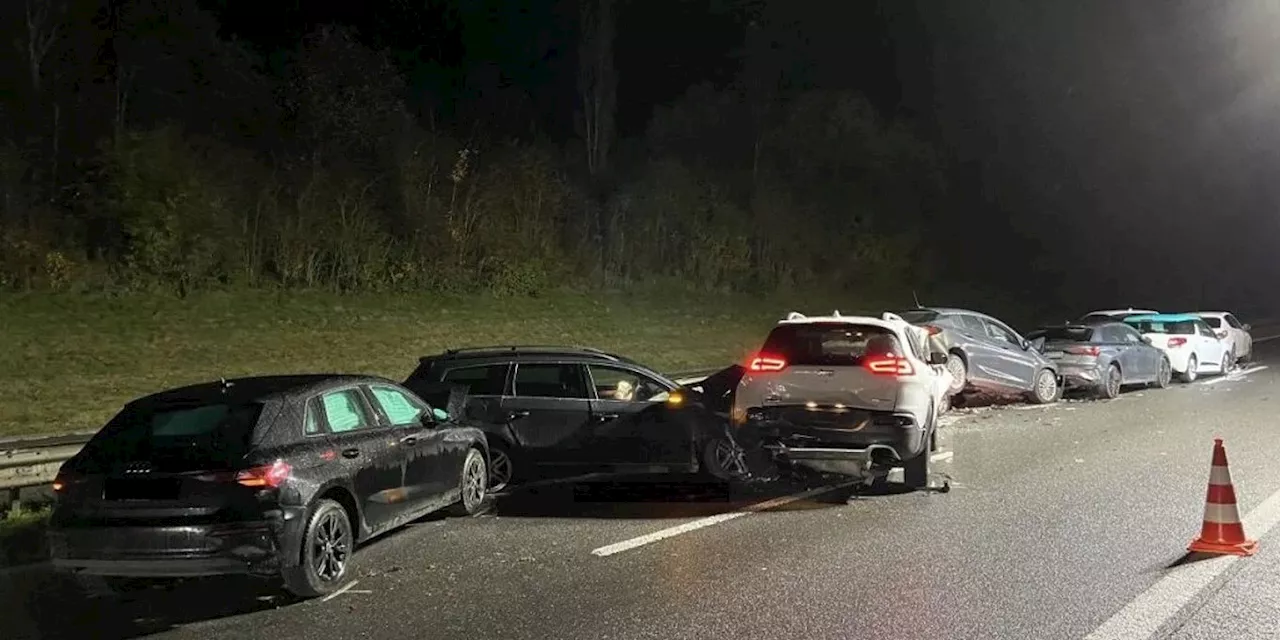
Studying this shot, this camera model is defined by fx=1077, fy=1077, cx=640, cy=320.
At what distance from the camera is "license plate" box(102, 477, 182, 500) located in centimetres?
677

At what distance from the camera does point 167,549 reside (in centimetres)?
669

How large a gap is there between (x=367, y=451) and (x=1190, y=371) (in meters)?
19.9

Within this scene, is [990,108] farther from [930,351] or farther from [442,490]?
[442,490]

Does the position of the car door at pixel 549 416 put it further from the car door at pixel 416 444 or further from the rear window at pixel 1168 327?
the rear window at pixel 1168 327

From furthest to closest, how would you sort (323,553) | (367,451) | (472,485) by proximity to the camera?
1. (472,485)
2. (367,451)
3. (323,553)

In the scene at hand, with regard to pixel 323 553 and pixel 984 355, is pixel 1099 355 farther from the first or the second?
pixel 323 553

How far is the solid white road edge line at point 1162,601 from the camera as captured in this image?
6035 mm

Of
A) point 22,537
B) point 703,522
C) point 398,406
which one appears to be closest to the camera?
point 22,537

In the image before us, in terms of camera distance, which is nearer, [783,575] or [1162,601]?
[1162,601]

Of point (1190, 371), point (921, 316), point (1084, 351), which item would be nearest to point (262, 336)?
point (921, 316)

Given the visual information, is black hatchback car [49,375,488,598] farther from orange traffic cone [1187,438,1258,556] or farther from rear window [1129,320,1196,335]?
rear window [1129,320,1196,335]

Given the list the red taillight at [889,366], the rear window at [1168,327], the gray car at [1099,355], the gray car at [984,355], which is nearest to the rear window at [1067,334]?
the gray car at [1099,355]

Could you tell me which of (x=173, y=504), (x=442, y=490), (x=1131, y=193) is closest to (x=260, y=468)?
(x=173, y=504)

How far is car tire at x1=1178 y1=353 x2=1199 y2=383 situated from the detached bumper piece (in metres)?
20.8
